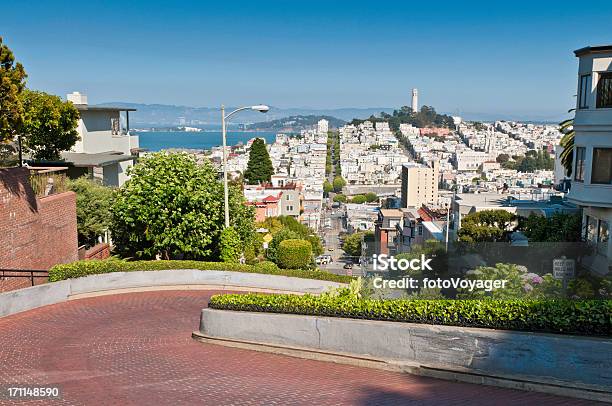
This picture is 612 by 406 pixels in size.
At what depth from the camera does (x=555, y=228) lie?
18.7m

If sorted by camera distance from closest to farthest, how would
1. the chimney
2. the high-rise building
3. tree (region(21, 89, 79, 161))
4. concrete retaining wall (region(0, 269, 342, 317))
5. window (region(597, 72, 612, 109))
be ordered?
concrete retaining wall (region(0, 269, 342, 317)), window (region(597, 72, 612, 109)), tree (region(21, 89, 79, 161)), the chimney, the high-rise building

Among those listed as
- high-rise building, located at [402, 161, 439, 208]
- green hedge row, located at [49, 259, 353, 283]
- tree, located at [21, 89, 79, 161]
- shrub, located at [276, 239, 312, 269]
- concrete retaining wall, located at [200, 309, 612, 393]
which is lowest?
high-rise building, located at [402, 161, 439, 208]

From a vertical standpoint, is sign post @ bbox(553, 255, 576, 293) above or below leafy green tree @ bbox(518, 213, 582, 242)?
above

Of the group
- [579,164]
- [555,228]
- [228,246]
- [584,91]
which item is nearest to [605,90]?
[584,91]

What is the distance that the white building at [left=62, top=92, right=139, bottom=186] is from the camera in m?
26.5

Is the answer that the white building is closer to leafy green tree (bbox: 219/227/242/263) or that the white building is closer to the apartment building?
leafy green tree (bbox: 219/227/242/263)

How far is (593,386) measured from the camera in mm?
6918

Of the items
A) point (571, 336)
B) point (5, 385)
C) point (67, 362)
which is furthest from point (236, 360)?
point (571, 336)

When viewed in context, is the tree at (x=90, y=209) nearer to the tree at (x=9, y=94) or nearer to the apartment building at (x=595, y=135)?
the tree at (x=9, y=94)

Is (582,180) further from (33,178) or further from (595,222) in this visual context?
(33,178)

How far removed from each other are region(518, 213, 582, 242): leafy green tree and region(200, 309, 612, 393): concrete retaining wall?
11.5m

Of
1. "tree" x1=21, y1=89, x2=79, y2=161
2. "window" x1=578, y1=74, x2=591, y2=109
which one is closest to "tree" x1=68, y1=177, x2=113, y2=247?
"tree" x1=21, y1=89, x2=79, y2=161

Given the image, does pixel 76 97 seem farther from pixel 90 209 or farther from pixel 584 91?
pixel 584 91

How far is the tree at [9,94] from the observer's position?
13.2 meters
